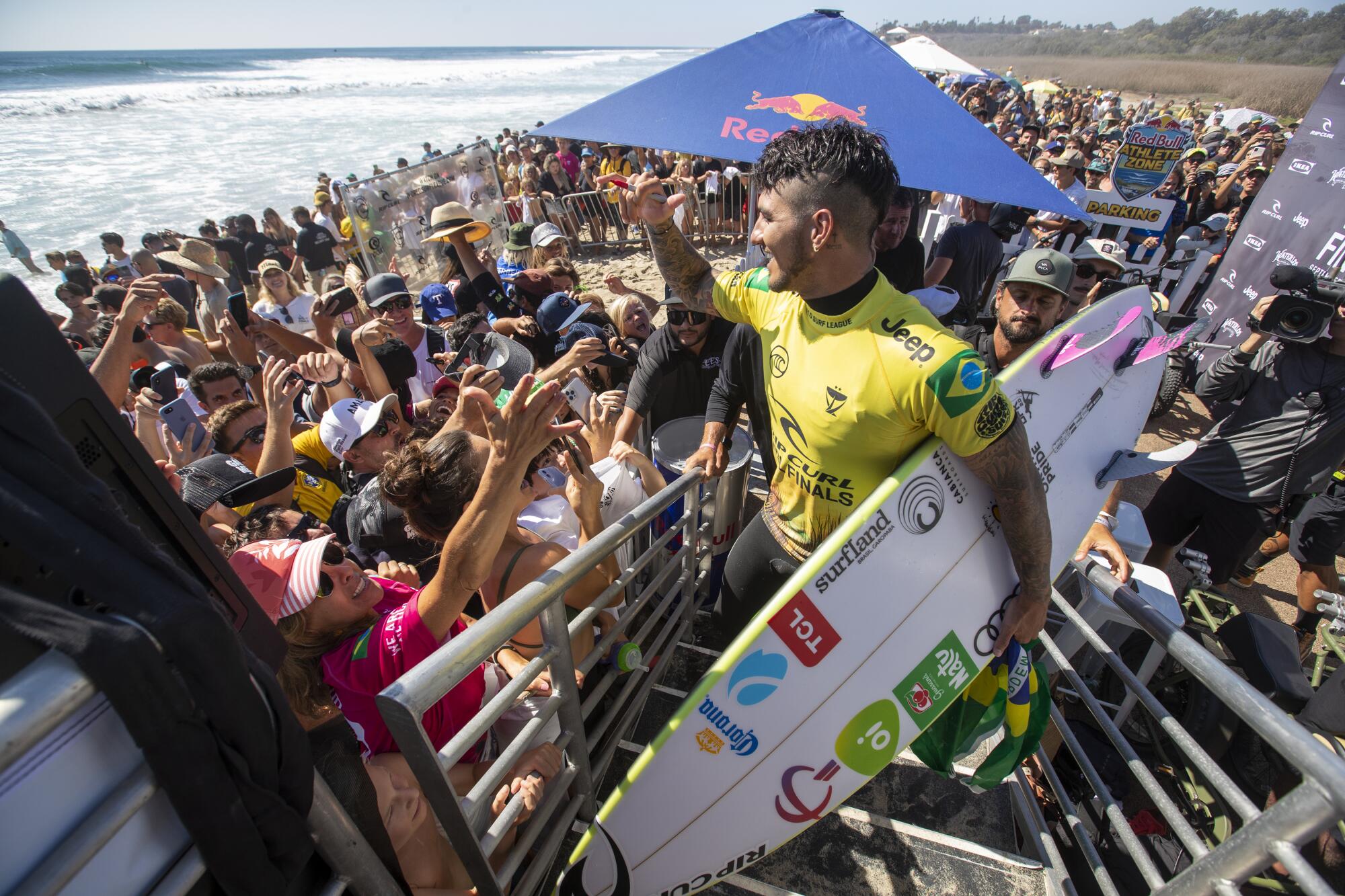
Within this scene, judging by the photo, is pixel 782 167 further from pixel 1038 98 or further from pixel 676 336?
pixel 1038 98

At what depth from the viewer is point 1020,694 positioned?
6.70ft

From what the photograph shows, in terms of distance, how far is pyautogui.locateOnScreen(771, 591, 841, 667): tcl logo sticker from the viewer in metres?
1.84

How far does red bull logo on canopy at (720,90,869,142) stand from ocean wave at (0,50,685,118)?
172 ft

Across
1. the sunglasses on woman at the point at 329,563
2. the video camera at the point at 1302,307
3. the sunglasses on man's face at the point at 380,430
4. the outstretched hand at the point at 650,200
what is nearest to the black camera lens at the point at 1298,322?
the video camera at the point at 1302,307

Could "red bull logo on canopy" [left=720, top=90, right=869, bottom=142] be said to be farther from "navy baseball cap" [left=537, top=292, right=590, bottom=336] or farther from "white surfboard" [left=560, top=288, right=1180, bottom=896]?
"white surfboard" [left=560, top=288, right=1180, bottom=896]

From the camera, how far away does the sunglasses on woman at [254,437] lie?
317 cm

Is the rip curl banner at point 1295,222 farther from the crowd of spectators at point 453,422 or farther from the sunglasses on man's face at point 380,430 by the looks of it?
the sunglasses on man's face at point 380,430

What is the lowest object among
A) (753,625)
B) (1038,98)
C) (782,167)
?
(1038,98)

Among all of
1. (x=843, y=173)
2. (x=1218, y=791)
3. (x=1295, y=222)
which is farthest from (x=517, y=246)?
(x=1295, y=222)

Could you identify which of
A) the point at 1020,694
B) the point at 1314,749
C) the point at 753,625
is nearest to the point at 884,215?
the point at 753,625

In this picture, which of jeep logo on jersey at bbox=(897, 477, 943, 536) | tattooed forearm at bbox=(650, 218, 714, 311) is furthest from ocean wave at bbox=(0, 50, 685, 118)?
jeep logo on jersey at bbox=(897, 477, 943, 536)

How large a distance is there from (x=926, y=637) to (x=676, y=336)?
2.21 meters

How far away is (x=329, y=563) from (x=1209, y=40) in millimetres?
105877

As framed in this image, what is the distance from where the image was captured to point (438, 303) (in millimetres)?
5402
